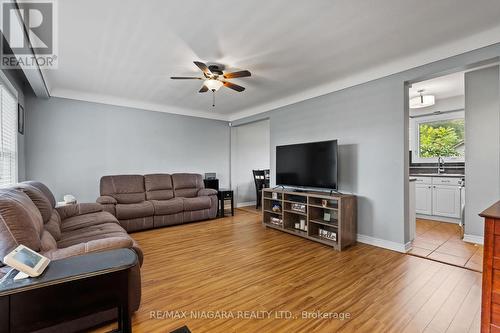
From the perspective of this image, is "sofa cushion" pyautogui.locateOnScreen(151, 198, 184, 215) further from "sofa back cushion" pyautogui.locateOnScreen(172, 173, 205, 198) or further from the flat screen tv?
the flat screen tv

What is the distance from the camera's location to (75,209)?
3.30 metres

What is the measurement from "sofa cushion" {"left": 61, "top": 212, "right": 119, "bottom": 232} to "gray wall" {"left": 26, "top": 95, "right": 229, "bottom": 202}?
1.58 metres

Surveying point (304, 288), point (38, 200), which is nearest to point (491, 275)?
point (304, 288)

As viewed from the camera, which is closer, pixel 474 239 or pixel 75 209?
pixel 75 209

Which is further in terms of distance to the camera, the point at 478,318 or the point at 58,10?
the point at 58,10

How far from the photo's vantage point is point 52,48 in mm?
2670

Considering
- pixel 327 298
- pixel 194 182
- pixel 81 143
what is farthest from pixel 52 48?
pixel 327 298

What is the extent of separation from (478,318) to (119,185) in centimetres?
518

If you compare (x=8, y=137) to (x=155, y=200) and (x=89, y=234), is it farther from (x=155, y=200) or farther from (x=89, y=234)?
(x=155, y=200)

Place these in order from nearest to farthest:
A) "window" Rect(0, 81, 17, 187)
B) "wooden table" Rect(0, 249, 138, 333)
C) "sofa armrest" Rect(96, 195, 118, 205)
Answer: "wooden table" Rect(0, 249, 138, 333) < "window" Rect(0, 81, 17, 187) < "sofa armrest" Rect(96, 195, 118, 205)

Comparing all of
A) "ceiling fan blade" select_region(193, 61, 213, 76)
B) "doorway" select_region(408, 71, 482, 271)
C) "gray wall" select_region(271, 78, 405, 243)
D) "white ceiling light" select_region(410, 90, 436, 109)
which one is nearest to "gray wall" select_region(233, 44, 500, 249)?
"gray wall" select_region(271, 78, 405, 243)

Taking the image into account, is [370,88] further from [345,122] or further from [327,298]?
[327,298]

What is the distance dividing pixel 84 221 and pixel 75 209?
Result: 2.00ft

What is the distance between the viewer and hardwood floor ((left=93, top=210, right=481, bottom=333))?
1751 mm
